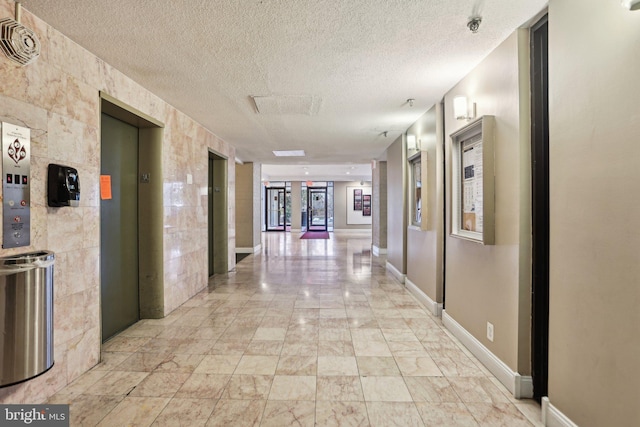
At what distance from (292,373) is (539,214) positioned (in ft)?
6.94

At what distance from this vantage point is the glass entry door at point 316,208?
1644 cm

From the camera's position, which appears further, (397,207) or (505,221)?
(397,207)

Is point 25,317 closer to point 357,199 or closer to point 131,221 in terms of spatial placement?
point 131,221

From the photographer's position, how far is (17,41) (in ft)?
5.94

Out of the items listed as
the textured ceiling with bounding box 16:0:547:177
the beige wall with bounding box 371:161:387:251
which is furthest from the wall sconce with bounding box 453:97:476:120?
the beige wall with bounding box 371:161:387:251

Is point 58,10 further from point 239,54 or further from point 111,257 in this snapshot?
point 111,257

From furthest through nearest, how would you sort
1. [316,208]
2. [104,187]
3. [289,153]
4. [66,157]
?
[316,208], [289,153], [104,187], [66,157]

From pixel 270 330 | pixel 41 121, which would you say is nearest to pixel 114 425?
pixel 270 330

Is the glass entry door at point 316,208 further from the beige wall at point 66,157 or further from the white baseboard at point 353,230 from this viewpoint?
the beige wall at point 66,157

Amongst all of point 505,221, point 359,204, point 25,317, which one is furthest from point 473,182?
point 359,204

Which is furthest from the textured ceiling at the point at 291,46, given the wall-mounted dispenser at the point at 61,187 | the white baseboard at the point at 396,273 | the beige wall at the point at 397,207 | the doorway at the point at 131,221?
the white baseboard at the point at 396,273

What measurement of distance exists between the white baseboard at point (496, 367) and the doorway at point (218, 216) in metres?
4.35

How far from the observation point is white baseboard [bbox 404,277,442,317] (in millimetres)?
3658

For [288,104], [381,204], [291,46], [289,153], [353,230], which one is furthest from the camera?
[353,230]
